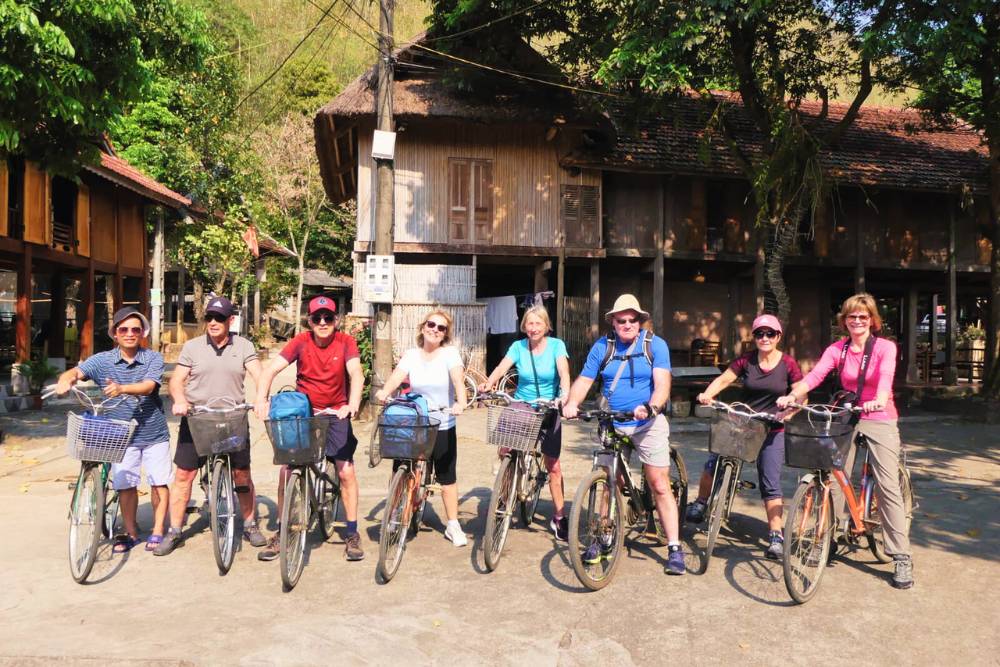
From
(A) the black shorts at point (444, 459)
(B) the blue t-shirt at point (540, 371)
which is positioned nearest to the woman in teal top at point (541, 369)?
(B) the blue t-shirt at point (540, 371)

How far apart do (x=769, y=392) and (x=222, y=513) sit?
404 centimetres

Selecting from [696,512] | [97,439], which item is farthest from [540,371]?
[97,439]

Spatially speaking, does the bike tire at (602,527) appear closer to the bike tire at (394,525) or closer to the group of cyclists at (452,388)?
the group of cyclists at (452,388)

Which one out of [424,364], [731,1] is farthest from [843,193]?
[424,364]

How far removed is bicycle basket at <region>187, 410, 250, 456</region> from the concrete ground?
87cm

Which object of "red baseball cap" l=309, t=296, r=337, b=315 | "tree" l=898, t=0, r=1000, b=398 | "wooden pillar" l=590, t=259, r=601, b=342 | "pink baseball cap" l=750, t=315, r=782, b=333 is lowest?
"pink baseball cap" l=750, t=315, r=782, b=333

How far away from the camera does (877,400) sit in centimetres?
511

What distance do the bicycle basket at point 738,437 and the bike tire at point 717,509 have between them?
180mm

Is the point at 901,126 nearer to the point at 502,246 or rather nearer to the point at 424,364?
the point at 502,246

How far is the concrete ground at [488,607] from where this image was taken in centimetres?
400

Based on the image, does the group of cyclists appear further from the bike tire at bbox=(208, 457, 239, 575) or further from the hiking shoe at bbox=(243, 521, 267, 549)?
the bike tire at bbox=(208, 457, 239, 575)

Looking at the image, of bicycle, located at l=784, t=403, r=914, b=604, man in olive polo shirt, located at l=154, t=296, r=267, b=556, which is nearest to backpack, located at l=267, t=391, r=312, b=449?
A: man in olive polo shirt, located at l=154, t=296, r=267, b=556

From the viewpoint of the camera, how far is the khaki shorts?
5230 millimetres

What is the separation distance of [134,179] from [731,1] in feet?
49.6
